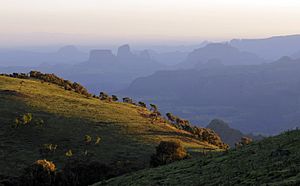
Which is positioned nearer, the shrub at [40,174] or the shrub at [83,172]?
the shrub at [40,174]

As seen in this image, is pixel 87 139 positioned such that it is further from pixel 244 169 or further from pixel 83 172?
pixel 244 169

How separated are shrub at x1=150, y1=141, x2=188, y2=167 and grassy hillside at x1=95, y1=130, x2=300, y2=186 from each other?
14466 mm

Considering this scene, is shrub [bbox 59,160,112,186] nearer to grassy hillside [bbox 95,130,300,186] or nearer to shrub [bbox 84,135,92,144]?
shrub [bbox 84,135,92,144]

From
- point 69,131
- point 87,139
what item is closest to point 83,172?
point 87,139

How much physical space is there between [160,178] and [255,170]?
396 inches

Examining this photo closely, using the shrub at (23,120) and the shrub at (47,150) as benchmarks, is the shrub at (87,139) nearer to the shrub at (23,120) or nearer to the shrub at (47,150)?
the shrub at (47,150)

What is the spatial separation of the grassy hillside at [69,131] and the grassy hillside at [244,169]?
21.6 m

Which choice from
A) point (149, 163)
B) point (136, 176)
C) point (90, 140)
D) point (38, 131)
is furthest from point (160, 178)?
point (38, 131)

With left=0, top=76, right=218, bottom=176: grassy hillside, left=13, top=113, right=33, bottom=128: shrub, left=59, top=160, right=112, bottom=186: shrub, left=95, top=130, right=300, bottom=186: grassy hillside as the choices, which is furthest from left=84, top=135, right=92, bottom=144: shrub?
left=95, top=130, right=300, bottom=186: grassy hillside

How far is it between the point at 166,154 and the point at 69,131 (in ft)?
73.2

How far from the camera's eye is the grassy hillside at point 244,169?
2509cm

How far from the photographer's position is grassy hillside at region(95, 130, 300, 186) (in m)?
25.1

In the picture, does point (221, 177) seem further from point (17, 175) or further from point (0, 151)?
point (0, 151)

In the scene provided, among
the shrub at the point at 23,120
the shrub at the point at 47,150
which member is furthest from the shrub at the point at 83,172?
the shrub at the point at 23,120
